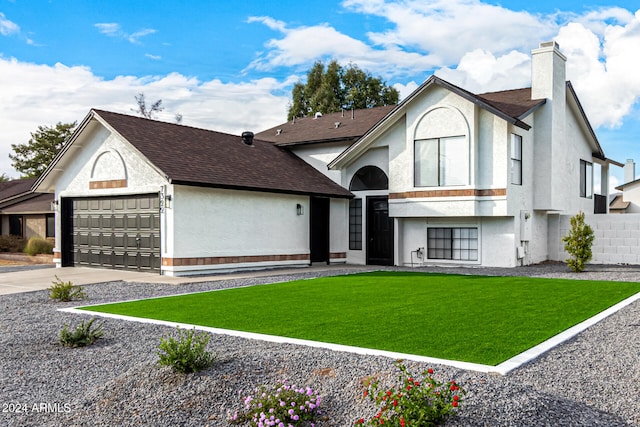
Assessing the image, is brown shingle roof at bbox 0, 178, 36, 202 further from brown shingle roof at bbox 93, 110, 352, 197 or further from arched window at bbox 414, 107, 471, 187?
arched window at bbox 414, 107, 471, 187

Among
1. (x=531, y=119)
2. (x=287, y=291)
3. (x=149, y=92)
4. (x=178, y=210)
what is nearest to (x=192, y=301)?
(x=287, y=291)

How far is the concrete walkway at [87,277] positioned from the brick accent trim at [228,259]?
0.45 meters

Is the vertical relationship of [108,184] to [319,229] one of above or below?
above

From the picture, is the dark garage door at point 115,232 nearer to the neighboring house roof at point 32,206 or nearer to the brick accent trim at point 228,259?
the brick accent trim at point 228,259

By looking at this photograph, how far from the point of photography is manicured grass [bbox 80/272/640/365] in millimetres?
7498

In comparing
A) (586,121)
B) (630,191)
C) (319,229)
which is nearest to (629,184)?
(630,191)

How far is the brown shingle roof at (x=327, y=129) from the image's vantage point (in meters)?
23.0

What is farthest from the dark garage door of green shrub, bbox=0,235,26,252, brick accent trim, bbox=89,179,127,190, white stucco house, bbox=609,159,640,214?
white stucco house, bbox=609,159,640,214

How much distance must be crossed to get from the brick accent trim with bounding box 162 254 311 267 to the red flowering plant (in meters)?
12.3

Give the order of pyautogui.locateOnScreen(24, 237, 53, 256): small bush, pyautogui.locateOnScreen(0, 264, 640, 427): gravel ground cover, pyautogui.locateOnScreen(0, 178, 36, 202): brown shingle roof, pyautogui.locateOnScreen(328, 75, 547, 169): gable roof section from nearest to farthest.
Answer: pyautogui.locateOnScreen(0, 264, 640, 427): gravel ground cover → pyautogui.locateOnScreen(328, 75, 547, 169): gable roof section → pyautogui.locateOnScreen(24, 237, 53, 256): small bush → pyautogui.locateOnScreen(0, 178, 36, 202): brown shingle roof

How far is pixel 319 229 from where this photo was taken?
21516mm

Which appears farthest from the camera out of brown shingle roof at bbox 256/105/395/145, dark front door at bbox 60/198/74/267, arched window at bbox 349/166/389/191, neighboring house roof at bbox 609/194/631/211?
neighboring house roof at bbox 609/194/631/211

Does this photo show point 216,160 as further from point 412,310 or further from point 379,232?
point 412,310

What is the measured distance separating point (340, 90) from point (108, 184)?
30.3 metres
